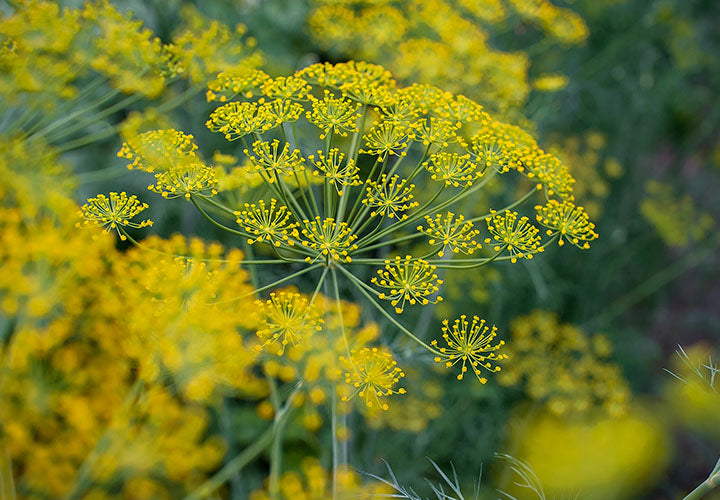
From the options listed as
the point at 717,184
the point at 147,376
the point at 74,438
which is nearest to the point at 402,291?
the point at 147,376

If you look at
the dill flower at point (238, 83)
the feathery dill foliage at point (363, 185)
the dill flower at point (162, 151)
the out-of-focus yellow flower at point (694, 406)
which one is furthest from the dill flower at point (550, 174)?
the out-of-focus yellow flower at point (694, 406)

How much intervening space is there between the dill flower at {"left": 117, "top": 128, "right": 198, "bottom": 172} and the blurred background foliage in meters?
0.23

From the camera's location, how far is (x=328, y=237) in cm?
144

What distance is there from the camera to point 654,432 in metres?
4.26

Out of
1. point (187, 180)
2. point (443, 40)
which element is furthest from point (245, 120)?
point (443, 40)

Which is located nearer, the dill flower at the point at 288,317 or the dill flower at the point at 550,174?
the dill flower at the point at 288,317

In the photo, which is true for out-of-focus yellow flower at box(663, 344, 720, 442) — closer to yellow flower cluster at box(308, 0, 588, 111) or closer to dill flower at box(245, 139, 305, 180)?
yellow flower cluster at box(308, 0, 588, 111)

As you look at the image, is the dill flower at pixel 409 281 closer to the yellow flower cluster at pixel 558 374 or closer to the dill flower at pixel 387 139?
the dill flower at pixel 387 139

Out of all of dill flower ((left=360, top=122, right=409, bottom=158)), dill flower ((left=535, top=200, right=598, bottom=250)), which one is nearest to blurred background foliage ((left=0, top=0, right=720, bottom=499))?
dill flower ((left=360, top=122, right=409, bottom=158))

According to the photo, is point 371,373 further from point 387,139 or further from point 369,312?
point 369,312

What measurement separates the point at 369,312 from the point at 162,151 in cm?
176

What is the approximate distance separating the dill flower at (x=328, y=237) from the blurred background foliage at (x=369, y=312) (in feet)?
1.06

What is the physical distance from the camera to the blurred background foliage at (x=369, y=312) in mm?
1940

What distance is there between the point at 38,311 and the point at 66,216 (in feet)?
1.18
